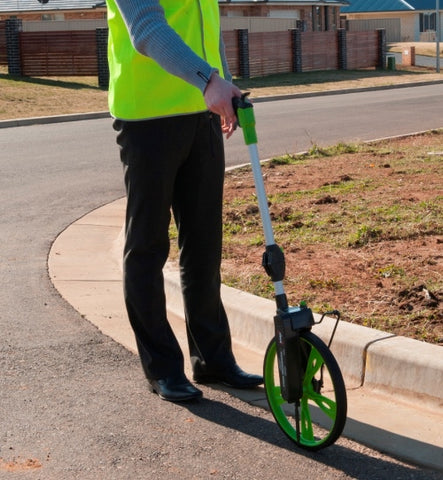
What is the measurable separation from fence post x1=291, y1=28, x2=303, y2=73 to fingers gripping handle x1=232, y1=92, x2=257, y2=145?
36518mm

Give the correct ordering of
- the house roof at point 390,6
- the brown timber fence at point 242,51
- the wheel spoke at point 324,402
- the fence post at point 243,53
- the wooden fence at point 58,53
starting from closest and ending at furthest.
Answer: the wheel spoke at point 324,402 → the brown timber fence at point 242,51 → the wooden fence at point 58,53 → the fence post at point 243,53 → the house roof at point 390,6

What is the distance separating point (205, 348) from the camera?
176 inches

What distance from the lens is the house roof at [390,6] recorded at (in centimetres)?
7306

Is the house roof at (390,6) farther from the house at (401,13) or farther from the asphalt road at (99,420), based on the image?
the asphalt road at (99,420)

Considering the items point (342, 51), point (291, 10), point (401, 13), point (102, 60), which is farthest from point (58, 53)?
point (401, 13)

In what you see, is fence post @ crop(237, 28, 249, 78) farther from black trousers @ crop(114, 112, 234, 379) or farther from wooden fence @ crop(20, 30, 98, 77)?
black trousers @ crop(114, 112, 234, 379)

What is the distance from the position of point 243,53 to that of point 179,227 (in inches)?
1289

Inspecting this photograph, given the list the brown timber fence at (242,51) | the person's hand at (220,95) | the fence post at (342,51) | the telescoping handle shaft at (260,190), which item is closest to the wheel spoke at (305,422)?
the telescoping handle shaft at (260,190)

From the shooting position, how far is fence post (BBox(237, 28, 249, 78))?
36.4 m

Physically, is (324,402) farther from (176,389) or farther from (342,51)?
(342,51)

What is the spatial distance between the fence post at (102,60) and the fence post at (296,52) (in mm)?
9400

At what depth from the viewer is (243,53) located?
36.5m

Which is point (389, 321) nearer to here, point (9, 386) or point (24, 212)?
point (9, 386)

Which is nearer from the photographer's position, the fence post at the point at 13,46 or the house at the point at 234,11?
the fence post at the point at 13,46
